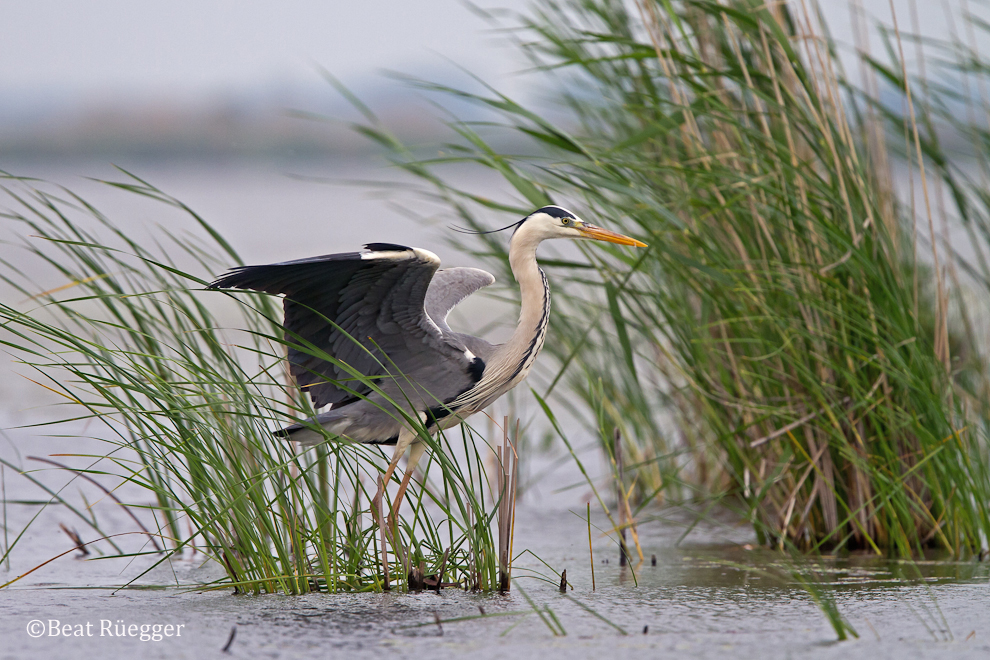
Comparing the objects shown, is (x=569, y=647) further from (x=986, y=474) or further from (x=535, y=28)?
(x=535, y=28)

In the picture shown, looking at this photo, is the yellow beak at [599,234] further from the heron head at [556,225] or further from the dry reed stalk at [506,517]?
the dry reed stalk at [506,517]

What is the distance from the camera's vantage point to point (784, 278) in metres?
3.04

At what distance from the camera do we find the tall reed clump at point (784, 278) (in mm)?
2830

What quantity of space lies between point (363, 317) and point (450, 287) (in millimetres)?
633

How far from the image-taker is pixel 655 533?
3.66m

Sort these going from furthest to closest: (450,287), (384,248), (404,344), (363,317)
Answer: (450,287)
(404,344)
(363,317)
(384,248)

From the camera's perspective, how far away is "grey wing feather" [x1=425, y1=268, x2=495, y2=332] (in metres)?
3.10

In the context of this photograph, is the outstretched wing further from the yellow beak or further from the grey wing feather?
the yellow beak

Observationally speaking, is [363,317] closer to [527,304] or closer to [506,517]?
[527,304]

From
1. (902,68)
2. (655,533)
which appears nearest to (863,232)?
(902,68)

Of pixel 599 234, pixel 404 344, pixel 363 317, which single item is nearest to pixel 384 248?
pixel 363 317

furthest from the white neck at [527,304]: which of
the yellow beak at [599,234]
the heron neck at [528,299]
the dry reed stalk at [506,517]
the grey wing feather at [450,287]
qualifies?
the grey wing feather at [450,287]

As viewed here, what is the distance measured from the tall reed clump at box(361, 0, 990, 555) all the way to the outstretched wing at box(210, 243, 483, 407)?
44 centimetres

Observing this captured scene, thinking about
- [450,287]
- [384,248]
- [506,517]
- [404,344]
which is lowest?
[506,517]
